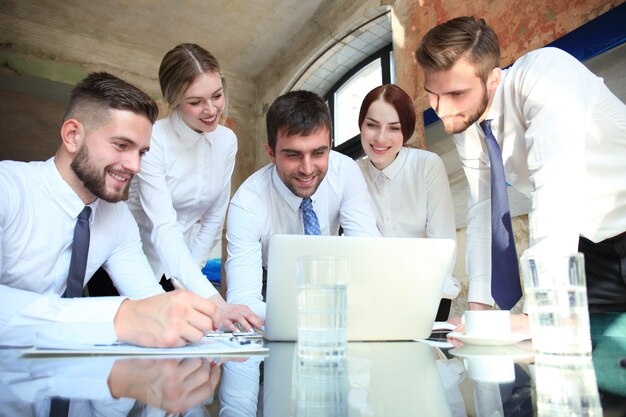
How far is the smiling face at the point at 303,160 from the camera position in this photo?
1.81m

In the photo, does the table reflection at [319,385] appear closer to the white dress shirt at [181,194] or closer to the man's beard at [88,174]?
the man's beard at [88,174]

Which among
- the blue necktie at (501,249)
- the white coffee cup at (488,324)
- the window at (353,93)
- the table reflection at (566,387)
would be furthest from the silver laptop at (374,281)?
the window at (353,93)

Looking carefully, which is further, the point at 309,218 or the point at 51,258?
the point at 309,218

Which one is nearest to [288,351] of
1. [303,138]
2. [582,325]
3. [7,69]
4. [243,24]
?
[582,325]

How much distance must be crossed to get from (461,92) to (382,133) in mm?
677

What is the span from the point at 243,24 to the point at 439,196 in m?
4.29

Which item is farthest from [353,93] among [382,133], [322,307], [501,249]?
[322,307]

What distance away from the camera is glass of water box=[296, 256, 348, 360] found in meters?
0.74

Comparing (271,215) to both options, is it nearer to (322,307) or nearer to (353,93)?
(322,307)

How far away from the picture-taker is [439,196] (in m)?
2.23

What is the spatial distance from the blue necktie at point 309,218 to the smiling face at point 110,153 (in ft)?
1.90

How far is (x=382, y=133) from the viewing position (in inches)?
89.5

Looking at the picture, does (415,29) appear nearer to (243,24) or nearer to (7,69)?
(243,24)

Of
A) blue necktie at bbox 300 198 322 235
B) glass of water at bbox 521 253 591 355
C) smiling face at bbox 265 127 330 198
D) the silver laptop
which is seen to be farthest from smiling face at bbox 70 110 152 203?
glass of water at bbox 521 253 591 355
